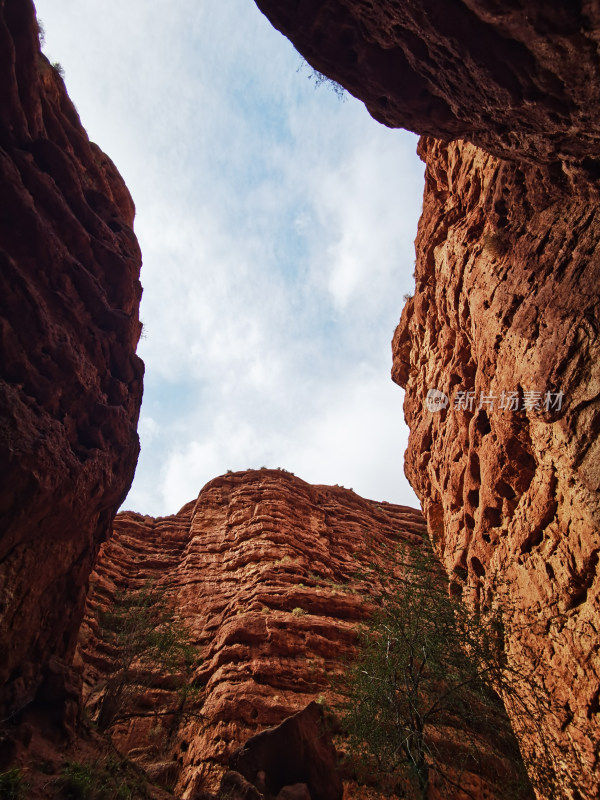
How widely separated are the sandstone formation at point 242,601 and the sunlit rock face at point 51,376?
175 inches

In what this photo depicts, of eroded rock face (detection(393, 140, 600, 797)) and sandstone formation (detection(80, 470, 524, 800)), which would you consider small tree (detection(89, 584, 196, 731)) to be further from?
eroded rock face (detection(393, 140, 600, 797))

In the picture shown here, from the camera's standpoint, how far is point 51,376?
11.7m

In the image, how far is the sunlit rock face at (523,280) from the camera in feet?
23.8

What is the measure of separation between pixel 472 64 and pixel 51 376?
1207 centimetres

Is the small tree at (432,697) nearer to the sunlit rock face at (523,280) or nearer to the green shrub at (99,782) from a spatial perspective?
the sunlit rock face at (523,280)

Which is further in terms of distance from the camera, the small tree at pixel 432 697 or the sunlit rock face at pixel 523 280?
the small tree at pixel 432 697

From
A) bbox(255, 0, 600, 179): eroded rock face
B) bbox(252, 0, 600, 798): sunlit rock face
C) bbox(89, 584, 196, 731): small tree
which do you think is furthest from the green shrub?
bbox(255, 0, 600, 179): eroded rock face

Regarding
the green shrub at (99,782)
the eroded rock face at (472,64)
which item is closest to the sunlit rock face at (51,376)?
the green shrub at (99,782)

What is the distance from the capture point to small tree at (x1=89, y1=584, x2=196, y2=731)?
13.9 m

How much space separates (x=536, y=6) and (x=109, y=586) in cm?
2648

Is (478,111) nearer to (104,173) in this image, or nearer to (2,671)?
(104,173)

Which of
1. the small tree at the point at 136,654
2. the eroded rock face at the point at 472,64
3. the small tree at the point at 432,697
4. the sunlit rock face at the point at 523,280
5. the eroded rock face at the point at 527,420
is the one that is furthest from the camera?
the small tree at the point at 136,654

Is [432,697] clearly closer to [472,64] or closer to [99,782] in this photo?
[99,782]

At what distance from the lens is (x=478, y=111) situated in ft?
28.9
